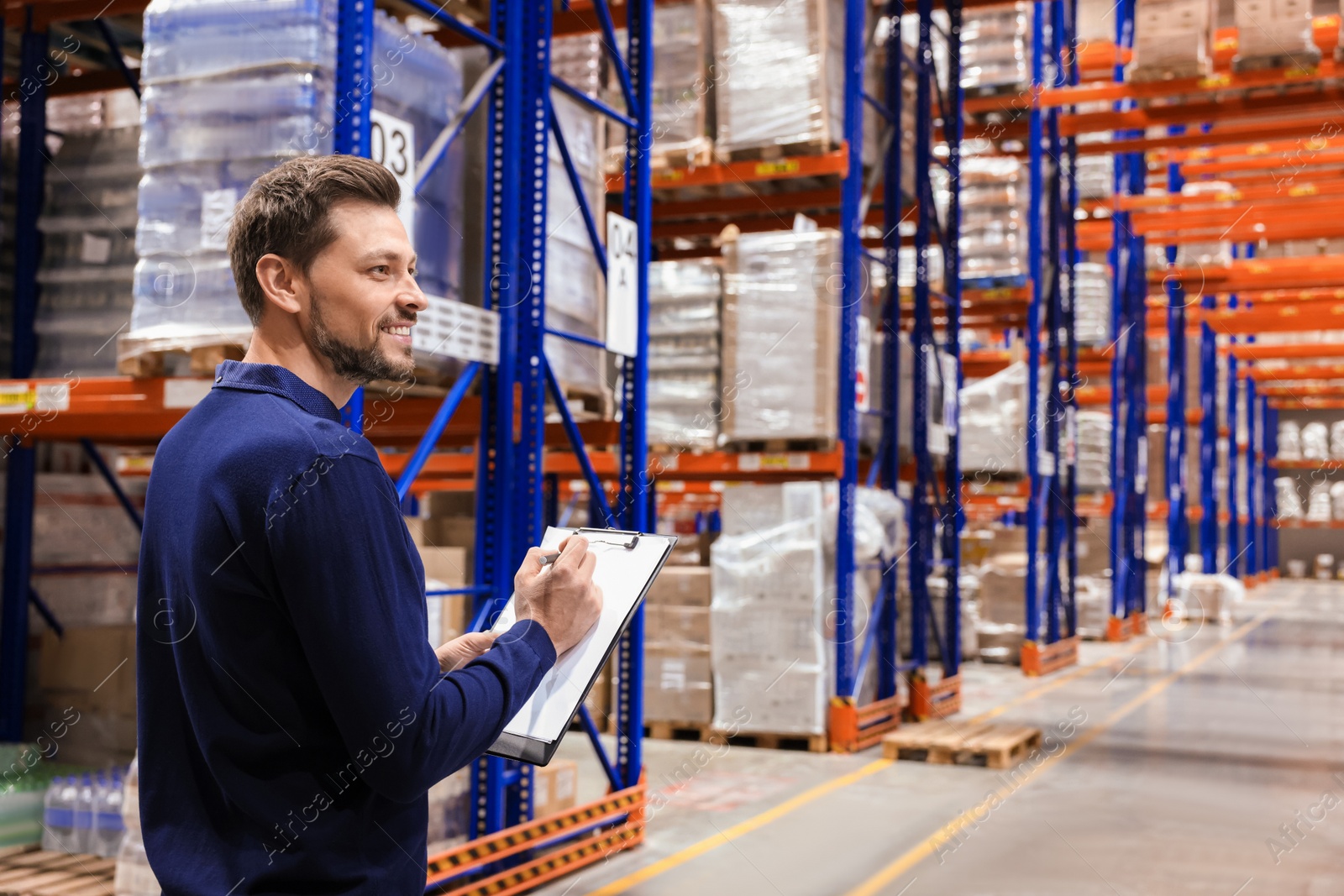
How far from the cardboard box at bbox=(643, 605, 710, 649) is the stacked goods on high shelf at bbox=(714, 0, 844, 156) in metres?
3.14

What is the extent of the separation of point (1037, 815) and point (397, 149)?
4700 millimetres

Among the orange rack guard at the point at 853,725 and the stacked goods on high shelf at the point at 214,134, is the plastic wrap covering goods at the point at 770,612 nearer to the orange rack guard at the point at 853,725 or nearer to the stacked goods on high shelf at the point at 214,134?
the orange rack guard at the point at 853,725

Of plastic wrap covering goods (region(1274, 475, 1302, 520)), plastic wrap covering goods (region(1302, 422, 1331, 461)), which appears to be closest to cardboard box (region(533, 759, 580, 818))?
plastic wrap covering goods (region(1274, 475, 1302, 520))

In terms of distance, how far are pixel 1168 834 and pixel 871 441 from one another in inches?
136

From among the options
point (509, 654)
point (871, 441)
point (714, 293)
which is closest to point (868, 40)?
point (714, 293)

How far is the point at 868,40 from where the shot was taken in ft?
29.0

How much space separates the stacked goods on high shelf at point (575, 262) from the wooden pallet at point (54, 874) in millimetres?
2559

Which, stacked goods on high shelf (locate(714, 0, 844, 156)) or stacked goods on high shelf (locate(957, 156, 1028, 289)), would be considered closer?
Answer: stacked goods on high shelf (locate(714, 0, 844, 156))

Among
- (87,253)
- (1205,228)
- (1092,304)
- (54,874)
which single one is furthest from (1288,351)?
(54,874)

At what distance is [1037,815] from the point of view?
6.50 metres

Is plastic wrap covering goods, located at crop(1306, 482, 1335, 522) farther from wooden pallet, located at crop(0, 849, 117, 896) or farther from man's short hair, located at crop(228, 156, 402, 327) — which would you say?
man's short hair, located at crop(228, 156, 402, 327)

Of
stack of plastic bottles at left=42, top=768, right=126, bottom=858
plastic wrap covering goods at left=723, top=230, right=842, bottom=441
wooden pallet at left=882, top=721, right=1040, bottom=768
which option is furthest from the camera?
plastic wrap covering goods at left=723, top=230, right=842, bottom=441

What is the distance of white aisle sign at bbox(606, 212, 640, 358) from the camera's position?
5.45 metres

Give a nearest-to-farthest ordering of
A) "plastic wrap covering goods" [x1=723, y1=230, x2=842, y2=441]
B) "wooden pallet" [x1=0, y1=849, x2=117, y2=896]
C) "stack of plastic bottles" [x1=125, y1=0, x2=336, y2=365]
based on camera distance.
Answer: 1. "stack of plastic bottles" [x1=125, y1=0, x2=336, y2=365]
2. "wooden pallet" [x1=0, y1=849, x2=117, y2=896]
3. "plastic wrap covering goods" [x1=723, y1=230, x2=842, y2=441]
